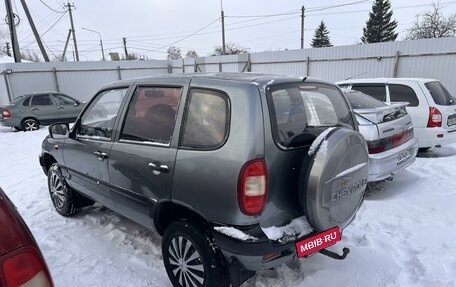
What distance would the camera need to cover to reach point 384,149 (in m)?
4.56

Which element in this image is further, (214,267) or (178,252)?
(178,252)

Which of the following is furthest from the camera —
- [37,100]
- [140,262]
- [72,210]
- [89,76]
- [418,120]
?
[89,76]

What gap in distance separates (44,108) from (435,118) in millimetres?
12636

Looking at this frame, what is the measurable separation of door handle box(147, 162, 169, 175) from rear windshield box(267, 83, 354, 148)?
0.90m

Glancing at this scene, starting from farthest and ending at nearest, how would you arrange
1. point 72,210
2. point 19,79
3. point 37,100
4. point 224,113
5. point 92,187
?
point 19,79 → point 37,100 → point 72,210 → point 92,187 → point 224,113

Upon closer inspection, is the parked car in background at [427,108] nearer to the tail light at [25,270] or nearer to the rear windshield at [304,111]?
the rear windshield at [304,111]

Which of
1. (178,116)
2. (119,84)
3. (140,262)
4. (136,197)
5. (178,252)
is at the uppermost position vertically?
(119,84)

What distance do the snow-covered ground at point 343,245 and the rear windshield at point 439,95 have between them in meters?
1.78

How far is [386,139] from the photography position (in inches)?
180

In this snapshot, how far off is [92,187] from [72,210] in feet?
3.00

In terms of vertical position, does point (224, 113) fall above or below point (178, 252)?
above

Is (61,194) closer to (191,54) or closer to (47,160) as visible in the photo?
(47,160)

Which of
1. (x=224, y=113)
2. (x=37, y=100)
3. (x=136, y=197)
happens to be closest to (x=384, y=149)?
(x=224, y=113)

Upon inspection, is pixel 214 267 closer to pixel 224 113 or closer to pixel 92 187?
pixel 224 113
